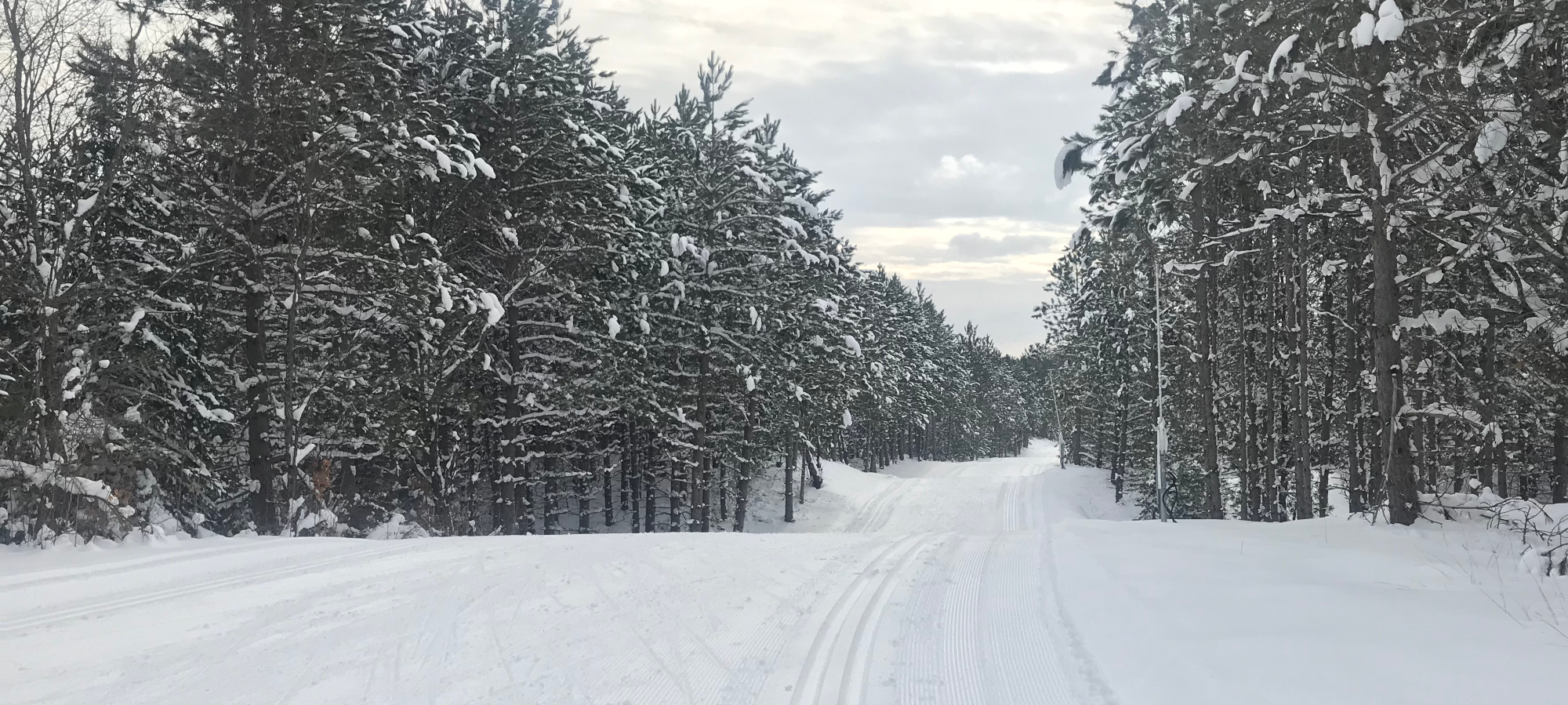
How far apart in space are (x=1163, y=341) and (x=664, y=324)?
53.1 ft

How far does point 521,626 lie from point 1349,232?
1551 cm

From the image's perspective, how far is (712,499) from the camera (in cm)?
3438

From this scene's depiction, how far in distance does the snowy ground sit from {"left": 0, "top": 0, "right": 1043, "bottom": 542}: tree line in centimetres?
371

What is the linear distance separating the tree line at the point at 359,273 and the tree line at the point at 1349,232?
31.3ft

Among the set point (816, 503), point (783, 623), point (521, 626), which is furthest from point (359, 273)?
point (816, 503)

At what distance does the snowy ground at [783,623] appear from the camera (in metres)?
5.24

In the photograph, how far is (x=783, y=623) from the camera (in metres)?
7.29

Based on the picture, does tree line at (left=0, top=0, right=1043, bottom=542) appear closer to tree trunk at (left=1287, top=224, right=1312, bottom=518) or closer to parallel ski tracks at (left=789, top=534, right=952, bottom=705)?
parallel ski tracks at (left=789, top=534, right=952, bottom=705)

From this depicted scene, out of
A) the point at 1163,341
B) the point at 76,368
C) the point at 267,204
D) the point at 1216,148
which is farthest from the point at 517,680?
the point at 1163,341

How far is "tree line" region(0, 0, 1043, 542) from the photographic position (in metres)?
11.0

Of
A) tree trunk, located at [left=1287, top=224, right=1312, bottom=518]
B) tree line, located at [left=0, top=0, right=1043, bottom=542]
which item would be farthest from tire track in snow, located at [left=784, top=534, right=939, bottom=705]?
tree trunk, located at [left=1287, top=224, right=1312, bottom=518]

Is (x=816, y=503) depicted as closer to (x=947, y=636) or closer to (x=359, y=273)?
(x=359, y=273)

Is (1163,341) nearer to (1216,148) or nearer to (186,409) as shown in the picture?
(1216,148)

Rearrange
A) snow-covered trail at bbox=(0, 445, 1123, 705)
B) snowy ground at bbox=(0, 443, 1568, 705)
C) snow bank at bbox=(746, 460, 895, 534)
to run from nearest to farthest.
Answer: snowy ground at bbox=(0, 443, 1568, 705) → snow-covered trail at bbox=(0, 445, 1123, 705) → snow bank at bbox=(746, 460, 895, 534)
